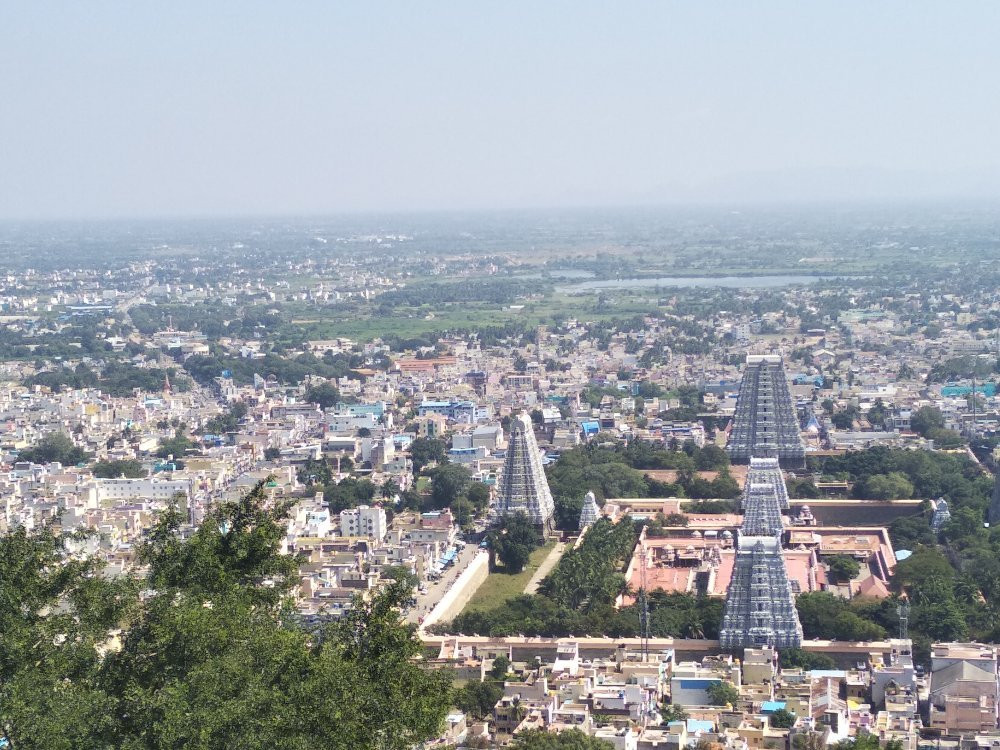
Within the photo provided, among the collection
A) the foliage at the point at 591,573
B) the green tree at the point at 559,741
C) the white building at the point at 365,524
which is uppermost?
the green tree at the point at 559,741

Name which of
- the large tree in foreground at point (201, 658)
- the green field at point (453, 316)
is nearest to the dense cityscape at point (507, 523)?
the large tree in foreground at point (201, 658)

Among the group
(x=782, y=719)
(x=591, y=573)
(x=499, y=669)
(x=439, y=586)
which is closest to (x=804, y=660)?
(x=782, y=719)

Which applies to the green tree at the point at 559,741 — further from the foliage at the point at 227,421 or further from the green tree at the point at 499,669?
the foliage at the point at 227,421

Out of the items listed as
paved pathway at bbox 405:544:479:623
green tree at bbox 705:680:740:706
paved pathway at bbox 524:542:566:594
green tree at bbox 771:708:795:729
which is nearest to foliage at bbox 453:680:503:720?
green tree at bbox 705:680:740:706

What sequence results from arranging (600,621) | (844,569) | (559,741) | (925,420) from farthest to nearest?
(925,420) → (844,569) → (600,621) → (559,741)

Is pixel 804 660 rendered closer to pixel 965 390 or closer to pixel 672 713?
pixel 672 713

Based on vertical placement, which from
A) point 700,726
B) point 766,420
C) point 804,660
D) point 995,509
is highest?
point 700,726
